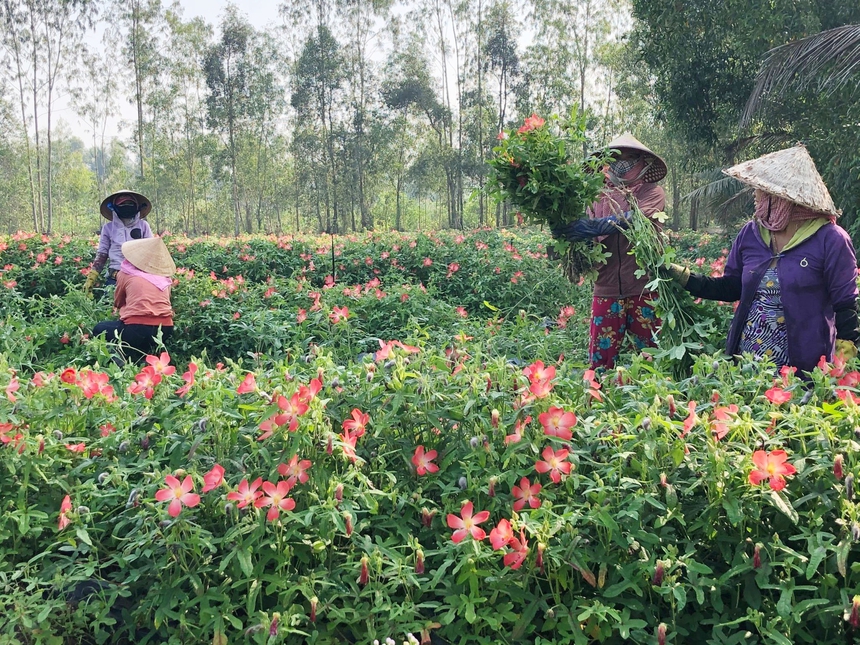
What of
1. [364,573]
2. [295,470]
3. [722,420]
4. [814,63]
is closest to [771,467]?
[722,420]

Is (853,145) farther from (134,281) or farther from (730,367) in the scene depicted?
(134,281)

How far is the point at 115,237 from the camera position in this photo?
5293 millimetres

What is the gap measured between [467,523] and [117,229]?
4745 millimetres

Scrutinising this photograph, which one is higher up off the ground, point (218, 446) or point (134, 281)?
point (134, 281)

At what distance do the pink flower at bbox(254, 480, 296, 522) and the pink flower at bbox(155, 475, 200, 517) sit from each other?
13cm

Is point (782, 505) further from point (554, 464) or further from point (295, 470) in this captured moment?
point (295, 470)

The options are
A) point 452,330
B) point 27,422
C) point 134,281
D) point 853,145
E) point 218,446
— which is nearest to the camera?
point 218,446

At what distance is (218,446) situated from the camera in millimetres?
1673

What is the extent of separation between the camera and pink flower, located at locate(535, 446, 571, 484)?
153 centimetres

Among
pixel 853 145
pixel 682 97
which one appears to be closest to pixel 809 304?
pixel 853 145

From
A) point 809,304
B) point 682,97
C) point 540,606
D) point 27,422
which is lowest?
point 540,606

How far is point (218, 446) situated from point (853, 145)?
26.8ft

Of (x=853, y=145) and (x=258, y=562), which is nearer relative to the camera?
(x=258, y=562)

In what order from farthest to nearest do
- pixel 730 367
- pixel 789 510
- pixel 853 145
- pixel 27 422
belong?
pixel 853 145 → pixel 730 367 → pixel 27 422 → pixel 789 510
